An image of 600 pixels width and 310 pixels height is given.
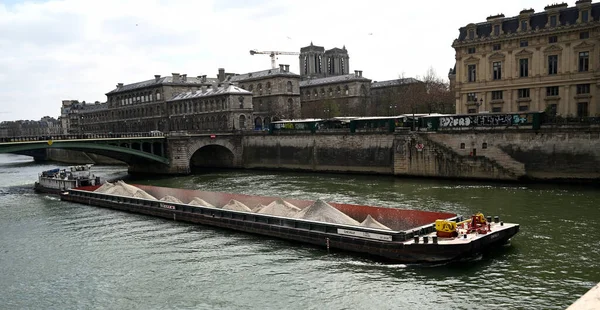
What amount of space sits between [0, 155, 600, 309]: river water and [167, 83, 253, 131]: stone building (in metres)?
51.2

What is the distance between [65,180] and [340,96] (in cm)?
6993

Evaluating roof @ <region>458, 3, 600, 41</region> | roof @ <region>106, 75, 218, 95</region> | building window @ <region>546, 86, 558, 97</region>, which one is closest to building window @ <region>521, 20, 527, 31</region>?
roof @ <region>458, 3, 600, 41</region>

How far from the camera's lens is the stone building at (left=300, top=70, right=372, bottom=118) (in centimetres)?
9901

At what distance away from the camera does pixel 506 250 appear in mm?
22109

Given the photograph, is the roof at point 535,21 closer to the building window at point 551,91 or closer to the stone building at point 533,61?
the stone building at point 533,61

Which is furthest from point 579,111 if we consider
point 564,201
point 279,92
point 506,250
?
point 279,92

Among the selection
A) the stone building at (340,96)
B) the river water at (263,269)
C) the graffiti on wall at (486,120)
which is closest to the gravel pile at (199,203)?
the river water at (263,269)

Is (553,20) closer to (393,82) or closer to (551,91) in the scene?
(551,91)

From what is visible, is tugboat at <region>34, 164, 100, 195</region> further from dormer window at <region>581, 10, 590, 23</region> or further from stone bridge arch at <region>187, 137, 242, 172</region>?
dormer window at <region>581, 10, 590, 23</region>

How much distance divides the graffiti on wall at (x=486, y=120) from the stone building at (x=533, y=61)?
33.9 ft

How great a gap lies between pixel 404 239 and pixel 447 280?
2.65 metres

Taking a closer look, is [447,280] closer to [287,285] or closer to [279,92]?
[287,285]

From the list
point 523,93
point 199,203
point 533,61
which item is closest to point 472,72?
point 523,93

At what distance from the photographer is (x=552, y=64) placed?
51.8m
